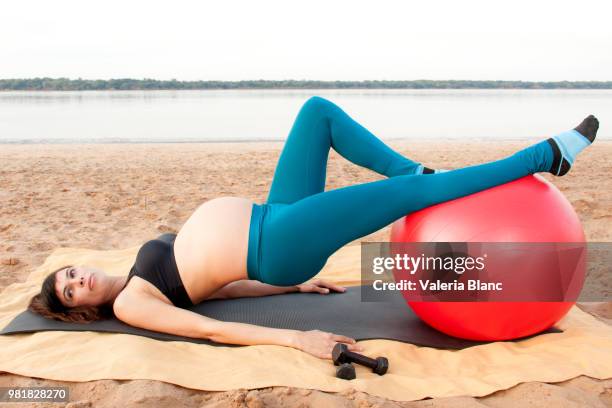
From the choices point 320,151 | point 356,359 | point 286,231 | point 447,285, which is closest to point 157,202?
point 320,151

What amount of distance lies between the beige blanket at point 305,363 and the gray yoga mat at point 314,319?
0.08 metres

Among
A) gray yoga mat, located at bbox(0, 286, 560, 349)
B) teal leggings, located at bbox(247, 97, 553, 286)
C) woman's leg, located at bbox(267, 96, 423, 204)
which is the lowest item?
gray yoga mat, located at bbox(0, 286, 560, 349)

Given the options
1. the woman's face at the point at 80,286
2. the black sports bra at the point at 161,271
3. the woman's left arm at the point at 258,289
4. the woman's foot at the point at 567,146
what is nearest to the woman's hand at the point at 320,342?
the black sports bra at the point at 161,271

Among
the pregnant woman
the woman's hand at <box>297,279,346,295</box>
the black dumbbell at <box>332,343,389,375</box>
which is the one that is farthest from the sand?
the woman's hand at <box>297,279,346,295</box>

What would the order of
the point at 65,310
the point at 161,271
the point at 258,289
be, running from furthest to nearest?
1. the point at 258,289
2. the point at 65,310
3. the point at 161,271

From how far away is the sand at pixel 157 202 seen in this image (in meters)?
2.58

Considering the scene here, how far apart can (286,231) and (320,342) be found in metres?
0.61

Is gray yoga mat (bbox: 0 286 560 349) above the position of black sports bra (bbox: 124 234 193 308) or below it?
below

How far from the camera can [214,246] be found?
3072 mm

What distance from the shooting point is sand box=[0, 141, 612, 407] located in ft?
8.45

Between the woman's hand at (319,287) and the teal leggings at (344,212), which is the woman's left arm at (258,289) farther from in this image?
the teal leggings at (344,212)

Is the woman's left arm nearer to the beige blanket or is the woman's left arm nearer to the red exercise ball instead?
the beige blanket

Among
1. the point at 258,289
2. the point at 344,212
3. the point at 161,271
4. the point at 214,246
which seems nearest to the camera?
the point at 344,212

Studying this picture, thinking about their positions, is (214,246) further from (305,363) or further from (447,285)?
(447,285)
